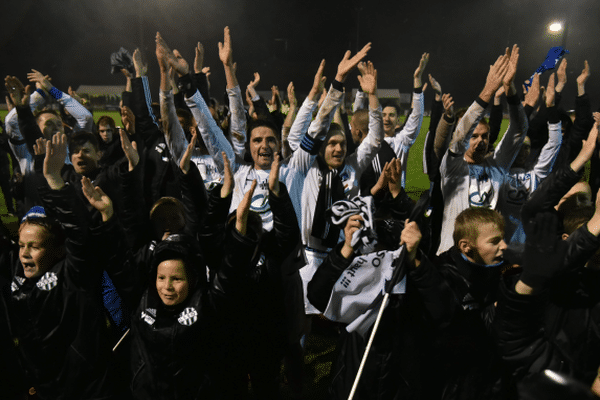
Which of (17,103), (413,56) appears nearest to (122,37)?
(413,56)

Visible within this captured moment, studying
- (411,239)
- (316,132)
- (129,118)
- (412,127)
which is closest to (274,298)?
(411,239)

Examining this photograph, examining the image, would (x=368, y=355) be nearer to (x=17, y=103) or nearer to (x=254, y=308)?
(x=254, y=308)

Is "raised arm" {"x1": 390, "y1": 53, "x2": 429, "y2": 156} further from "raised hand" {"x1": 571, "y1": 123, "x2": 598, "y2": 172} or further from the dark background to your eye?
the dark background

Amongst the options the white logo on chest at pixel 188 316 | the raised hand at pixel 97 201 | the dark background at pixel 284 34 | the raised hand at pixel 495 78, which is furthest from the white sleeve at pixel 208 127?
the dark background at pixel 284 34

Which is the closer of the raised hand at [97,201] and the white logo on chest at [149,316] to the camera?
the white logo on chest at [149,316]

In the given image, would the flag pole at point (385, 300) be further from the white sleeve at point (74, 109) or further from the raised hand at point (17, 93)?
the white sleeve at point (74, 109)

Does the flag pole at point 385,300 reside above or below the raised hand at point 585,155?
below

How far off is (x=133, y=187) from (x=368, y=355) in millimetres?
1988

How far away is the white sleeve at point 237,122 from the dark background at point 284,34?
710 inches

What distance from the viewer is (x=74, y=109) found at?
17.4 feet

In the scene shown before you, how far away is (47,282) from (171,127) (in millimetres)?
1808

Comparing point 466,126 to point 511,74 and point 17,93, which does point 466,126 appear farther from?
point 17,93

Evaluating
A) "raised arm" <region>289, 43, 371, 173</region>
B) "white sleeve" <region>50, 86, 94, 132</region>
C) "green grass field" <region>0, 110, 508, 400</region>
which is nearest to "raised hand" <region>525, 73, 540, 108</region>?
"raised arm" <region>289, 43, 371, 173</region>

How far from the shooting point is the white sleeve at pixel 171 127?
368 cm
